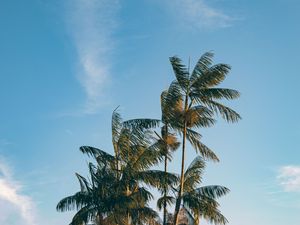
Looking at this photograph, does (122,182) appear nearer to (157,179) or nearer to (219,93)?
(157,179)

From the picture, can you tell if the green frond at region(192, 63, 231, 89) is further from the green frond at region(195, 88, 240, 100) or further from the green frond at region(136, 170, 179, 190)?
the green frond at region(136, 170, 179, 190)

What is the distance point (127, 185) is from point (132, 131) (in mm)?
3854

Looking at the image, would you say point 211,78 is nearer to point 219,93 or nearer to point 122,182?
point 219,93

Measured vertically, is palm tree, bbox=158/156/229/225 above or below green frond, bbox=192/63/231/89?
below

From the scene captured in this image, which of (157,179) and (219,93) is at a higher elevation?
(219,93)

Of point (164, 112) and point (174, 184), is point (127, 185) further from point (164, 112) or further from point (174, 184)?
point (164, 112)

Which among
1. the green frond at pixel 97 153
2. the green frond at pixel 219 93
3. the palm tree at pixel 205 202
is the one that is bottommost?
the palm tree at pixel 205 202

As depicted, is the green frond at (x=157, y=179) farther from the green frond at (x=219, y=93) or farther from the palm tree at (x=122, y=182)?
the green frond at (x=219, y=93)

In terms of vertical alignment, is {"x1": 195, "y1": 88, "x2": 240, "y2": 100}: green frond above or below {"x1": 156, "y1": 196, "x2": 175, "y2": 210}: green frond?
above

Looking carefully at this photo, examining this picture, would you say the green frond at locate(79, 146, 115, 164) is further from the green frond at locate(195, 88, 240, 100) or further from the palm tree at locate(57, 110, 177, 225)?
the green frond at locate(195, 88, 240, 100)

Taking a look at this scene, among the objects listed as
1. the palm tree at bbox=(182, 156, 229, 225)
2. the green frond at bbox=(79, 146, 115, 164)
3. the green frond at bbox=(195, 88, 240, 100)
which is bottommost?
the palm tree at bbox=(182, 156, 229, 225)

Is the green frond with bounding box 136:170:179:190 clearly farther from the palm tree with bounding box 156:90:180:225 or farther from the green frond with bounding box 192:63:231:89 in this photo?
the green frond with bounding box 192:63:231:89

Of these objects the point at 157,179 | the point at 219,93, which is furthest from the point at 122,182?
the point at 219,93

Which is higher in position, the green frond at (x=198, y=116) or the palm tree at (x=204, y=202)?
the green frond at (x=198, y=116)
